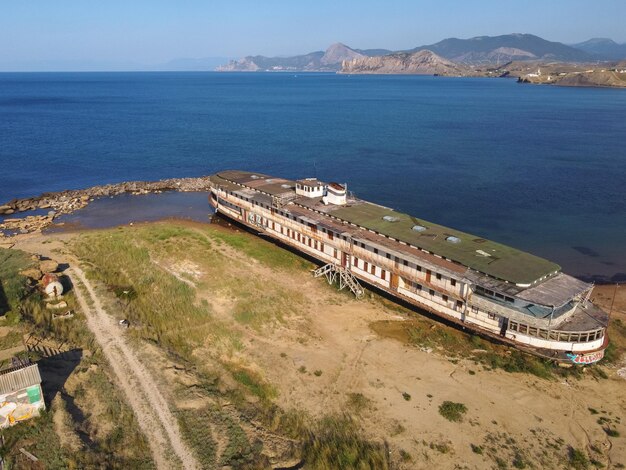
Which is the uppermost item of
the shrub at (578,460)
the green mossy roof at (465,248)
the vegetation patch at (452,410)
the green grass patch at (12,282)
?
the green mossy roof at (465,248)

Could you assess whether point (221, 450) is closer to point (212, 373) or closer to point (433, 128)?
point (212, 373)

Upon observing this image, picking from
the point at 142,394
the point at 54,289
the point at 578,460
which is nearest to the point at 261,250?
the point at 54,289

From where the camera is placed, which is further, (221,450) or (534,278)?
(534,278)

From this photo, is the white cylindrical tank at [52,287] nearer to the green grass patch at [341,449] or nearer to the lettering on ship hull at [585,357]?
the green grass patch at [341,449]

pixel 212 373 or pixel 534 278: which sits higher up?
pixel 534 278

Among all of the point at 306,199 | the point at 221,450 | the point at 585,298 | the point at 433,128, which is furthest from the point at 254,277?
the point at 433,128

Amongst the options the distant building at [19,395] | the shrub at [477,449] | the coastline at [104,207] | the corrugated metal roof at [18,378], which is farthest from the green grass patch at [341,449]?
the coastline at [104,207]
